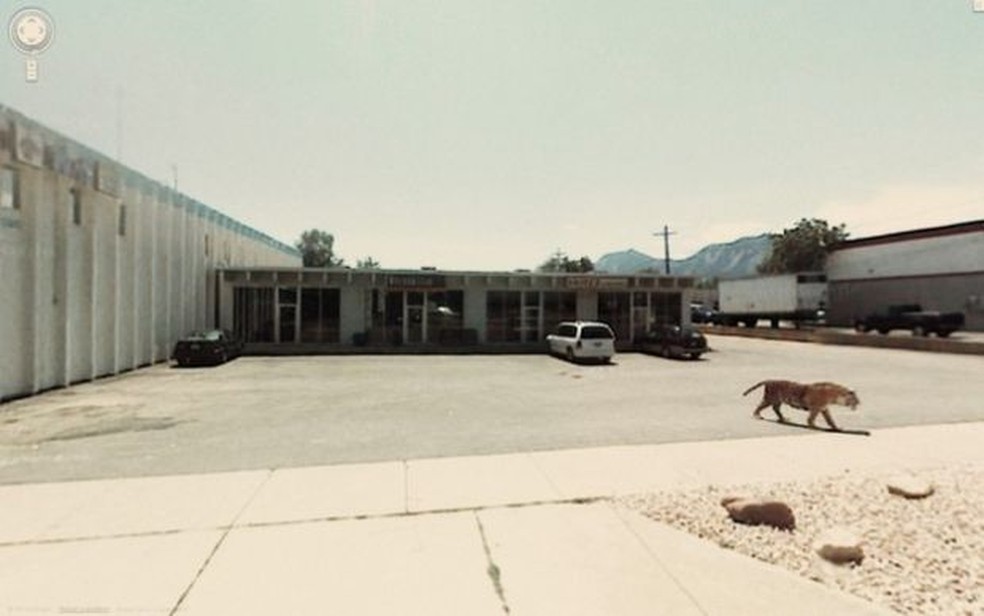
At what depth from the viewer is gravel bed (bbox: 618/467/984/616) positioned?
4406 millimetres

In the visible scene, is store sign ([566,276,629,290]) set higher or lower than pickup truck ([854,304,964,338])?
higher

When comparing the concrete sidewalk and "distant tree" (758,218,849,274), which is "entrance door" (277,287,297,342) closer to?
the concrete sidewalk

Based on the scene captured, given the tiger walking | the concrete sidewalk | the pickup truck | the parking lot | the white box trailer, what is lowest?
the parking lot

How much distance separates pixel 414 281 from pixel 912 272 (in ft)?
→ 128

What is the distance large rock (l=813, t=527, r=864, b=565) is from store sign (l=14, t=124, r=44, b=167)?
720 inches

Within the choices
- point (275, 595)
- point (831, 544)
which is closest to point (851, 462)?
point (831, 544)

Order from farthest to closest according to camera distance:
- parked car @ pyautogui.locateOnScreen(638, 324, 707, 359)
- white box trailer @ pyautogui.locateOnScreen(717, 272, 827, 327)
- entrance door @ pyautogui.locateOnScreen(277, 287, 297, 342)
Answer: white box trailer @ pyautogui.locateOnScreen(717, 272, 827, 327)
entrance door @ pyautogui.locateOnScreen(277, 287, 297, 342)
parked car @ pyautogui.locateOnScreen(638, 324, 707, 359)

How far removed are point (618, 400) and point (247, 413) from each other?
8592 mm

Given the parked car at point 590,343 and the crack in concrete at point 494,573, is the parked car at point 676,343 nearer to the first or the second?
the parked car at point 590,343

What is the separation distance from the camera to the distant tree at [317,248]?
290 ft

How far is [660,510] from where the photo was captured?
600cm

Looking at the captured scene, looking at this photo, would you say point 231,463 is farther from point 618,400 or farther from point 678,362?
point 678,362

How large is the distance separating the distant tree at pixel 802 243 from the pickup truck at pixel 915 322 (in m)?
33.1

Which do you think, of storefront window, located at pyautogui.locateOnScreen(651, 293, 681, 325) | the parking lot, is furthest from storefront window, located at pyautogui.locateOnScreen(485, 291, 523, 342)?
the parking lot
